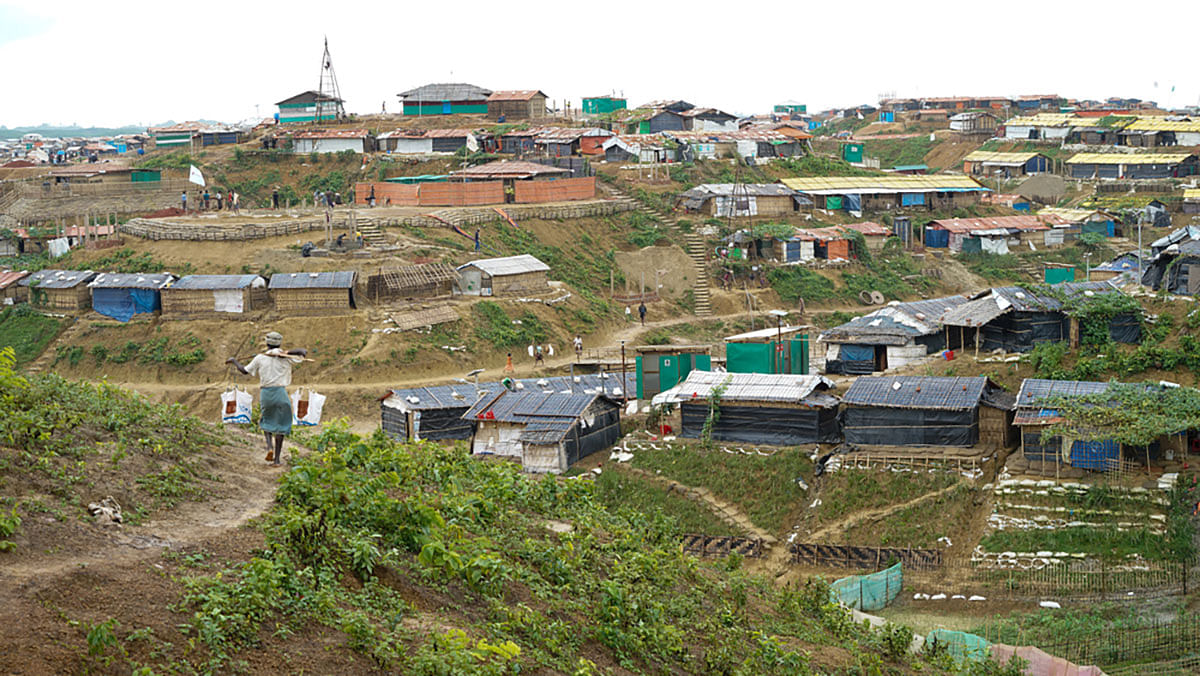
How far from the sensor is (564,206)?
4741cm

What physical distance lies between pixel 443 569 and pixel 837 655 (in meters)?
4.18

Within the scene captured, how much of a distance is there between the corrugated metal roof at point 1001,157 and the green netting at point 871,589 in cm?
5256

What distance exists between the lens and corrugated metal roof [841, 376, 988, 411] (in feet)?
72.4

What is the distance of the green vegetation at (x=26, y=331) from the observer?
117ft

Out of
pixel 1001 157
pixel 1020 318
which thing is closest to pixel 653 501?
pixel 1020 318

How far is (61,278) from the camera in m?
37.5

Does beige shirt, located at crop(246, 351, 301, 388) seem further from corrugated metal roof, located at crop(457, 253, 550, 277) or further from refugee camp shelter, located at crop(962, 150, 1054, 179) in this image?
refugee camp shelter, located at crop(962, 150, 1054, 179)

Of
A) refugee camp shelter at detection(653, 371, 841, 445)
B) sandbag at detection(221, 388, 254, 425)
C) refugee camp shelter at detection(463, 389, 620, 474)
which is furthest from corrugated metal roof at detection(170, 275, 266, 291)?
refugee camp shelter at detection(653, 371, 841, 445)

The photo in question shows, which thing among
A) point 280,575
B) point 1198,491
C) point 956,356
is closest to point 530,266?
point 956,356

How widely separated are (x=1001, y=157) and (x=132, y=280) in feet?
165

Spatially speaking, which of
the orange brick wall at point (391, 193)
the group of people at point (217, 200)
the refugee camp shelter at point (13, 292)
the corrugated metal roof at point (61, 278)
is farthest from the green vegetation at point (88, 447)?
the group of people at point (217, 200)

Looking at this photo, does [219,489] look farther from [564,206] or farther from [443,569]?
[564,206]

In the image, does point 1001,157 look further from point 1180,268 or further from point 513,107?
point 1180,268

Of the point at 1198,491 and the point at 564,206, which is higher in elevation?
the point at 564,206
